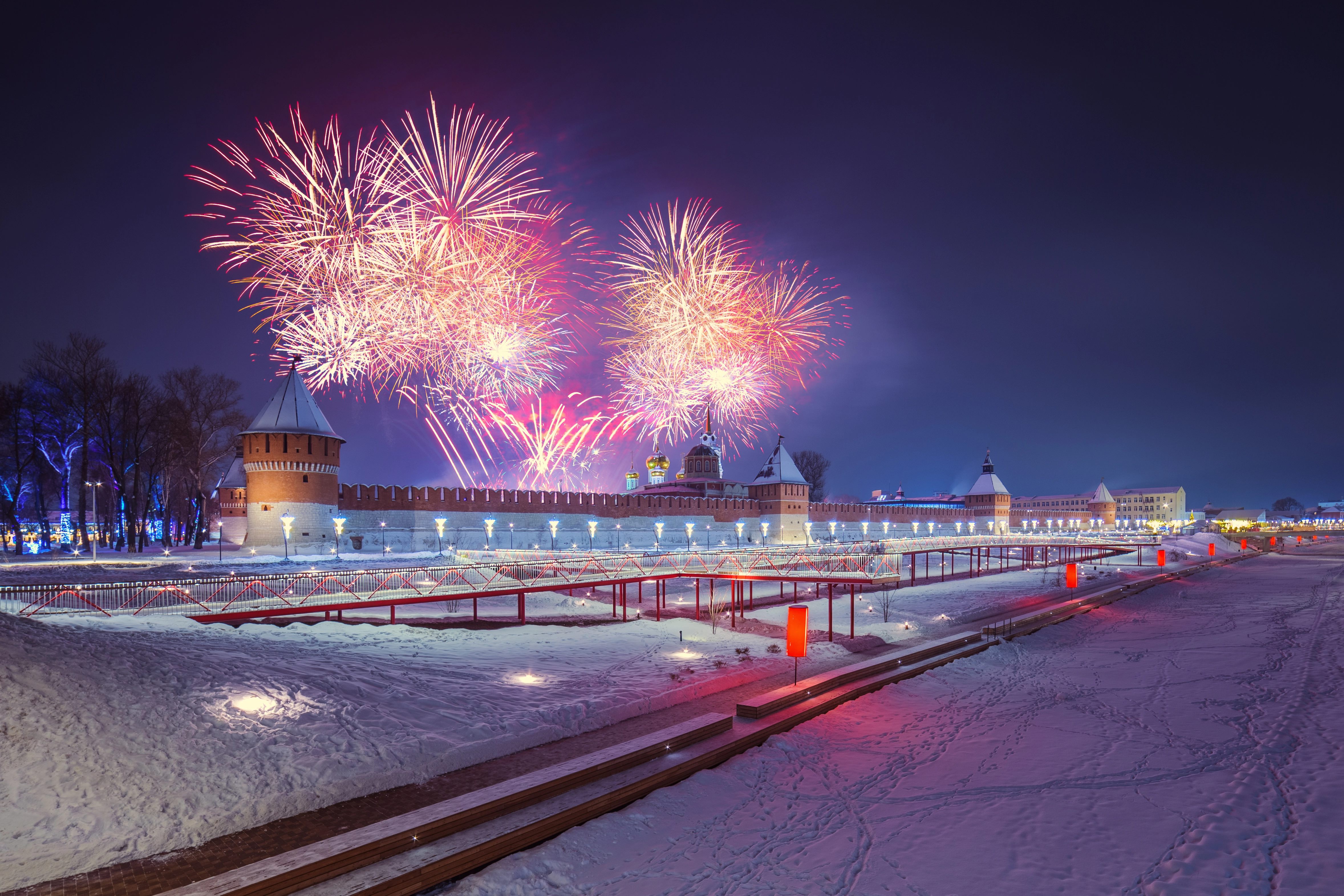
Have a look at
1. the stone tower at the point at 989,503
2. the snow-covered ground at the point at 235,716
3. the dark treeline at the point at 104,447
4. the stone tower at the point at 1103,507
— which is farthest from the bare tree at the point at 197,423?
the stone tower at the point at 1103,507

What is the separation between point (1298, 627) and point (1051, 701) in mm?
13250

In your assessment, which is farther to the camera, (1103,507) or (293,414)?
(1103,507)

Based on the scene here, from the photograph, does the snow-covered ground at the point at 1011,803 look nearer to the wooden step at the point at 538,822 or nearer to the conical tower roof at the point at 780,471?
the wooden step at the point at 538,822

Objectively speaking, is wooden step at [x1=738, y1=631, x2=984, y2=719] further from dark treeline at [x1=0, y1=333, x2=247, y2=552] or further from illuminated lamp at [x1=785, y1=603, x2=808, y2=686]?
dark treeline at [x1=0, y1=333, x2=247, y2=552]

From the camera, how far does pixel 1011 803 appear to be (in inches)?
320

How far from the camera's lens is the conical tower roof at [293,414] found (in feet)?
102

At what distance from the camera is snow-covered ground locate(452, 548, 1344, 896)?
6398 mm

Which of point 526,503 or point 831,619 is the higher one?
point 526,503

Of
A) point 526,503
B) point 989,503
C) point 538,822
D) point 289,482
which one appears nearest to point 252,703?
point 538,822

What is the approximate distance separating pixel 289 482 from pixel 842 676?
1031 inches

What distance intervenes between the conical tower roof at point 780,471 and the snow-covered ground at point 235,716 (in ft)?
128

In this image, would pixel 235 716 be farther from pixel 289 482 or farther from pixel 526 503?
pixel 526 503

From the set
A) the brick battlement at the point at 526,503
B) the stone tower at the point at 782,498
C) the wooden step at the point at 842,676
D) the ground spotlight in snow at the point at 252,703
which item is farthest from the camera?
the stone tower at the point at 782,498

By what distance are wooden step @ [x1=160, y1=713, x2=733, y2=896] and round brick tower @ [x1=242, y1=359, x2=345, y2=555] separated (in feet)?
83.9
